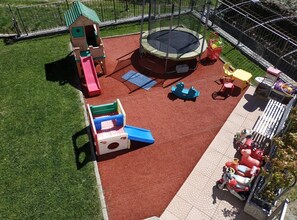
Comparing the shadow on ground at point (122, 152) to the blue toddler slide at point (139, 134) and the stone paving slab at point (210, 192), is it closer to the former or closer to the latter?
the blue toddler slide at point (139, 134)

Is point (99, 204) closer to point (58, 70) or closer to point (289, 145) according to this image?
point (289, 145)

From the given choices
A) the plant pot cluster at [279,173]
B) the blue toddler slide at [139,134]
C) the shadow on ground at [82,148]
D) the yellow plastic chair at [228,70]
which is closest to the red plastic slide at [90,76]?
the shadow on ground at [82,148]

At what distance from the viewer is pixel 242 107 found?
1420 cm

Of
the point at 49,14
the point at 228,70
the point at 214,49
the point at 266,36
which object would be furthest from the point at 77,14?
the point at 266,36

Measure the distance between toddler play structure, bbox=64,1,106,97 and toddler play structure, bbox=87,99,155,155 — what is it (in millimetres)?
2896

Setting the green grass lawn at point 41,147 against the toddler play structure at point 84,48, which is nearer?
the green grass lawn at point 41,147

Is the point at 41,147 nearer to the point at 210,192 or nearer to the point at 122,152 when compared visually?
the point at 122,152

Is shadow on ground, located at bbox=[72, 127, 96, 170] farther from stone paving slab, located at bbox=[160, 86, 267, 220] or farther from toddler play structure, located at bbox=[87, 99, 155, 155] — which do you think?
stone paving slab, located at bbox=[160, 86, 267, 220]

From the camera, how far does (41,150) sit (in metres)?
11.8

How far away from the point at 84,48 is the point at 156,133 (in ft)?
21.8

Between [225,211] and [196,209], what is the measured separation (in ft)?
3.42

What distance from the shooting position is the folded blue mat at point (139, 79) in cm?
1538

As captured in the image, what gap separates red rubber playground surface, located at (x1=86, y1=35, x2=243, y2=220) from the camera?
10297mm

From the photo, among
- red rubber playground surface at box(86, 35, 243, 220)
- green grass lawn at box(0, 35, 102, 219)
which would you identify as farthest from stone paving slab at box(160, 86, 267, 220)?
green grass lawn at box(0, 35, 102, 219)
